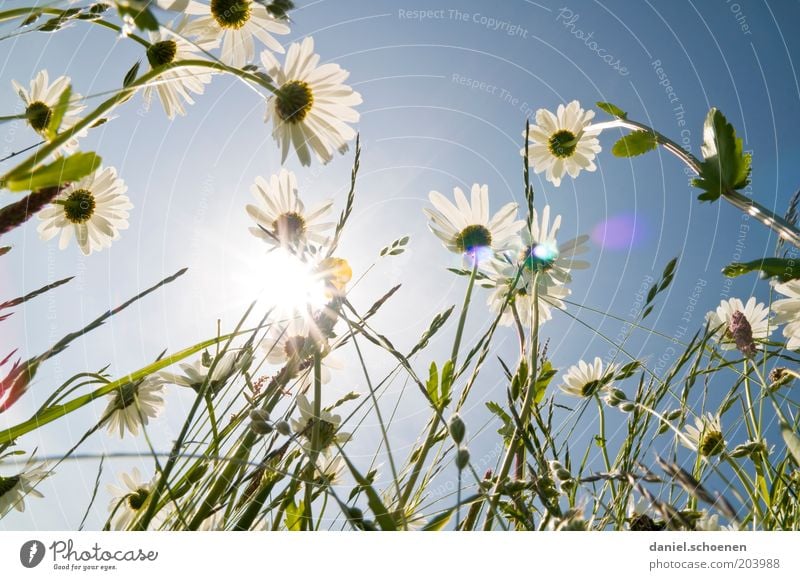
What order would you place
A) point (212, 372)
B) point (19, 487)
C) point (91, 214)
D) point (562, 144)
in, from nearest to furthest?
point (212, 372)
point (19, 487)
point (91, 214)
point (562, 144)

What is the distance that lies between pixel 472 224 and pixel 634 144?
0.92ft

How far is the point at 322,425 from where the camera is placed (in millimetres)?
572

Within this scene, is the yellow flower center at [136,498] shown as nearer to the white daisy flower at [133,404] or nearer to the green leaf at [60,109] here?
the white daisy flower at [133,404]

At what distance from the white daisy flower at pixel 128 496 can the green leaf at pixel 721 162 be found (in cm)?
71

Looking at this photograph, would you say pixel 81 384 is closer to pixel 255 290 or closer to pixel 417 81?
pixel 255 290

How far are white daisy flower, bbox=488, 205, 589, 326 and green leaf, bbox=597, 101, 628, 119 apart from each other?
0.63 feet

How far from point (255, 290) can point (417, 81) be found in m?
0.50

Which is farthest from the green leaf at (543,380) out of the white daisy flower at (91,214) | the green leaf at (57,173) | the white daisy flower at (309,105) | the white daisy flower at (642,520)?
the white daisy flower at (91,214)

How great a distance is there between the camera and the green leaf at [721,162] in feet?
1.68


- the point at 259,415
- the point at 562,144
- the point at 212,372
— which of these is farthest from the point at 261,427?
the point at 562,144

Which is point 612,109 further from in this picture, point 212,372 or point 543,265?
point 212,372

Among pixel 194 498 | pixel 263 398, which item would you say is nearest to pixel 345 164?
pixel 263 398
